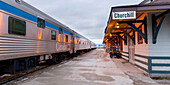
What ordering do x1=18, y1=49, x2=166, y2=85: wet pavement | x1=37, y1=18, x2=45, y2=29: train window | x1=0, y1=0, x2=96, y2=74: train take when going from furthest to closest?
x1=37, y1=18, x2=45, y2=29: train window, x1=18, y1=49, x2=166, y2=85: wet pavement, x1=0, y1=0, x2=96, y2=74: train

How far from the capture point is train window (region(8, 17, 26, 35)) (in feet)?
14.8

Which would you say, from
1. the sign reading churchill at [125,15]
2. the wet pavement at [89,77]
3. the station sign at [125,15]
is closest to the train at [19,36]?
the wet pavement at [89,77]

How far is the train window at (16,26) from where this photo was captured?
14.8 feet

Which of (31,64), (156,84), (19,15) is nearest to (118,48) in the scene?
(156,84)

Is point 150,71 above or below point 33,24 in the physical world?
below

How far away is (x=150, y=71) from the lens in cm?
550

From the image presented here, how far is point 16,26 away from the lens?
4.80 meters

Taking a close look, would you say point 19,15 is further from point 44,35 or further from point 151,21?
point 151,21

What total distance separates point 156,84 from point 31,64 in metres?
6.08

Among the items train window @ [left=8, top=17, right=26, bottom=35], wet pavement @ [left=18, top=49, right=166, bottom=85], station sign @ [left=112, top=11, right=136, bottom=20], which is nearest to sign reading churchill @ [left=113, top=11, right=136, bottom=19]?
station sign @ [left=112, top=11, right=136, bottom=20]

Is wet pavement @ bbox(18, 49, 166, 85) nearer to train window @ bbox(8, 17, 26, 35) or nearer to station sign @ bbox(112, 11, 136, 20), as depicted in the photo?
train window @ bbox(8, 17, 26, 35)

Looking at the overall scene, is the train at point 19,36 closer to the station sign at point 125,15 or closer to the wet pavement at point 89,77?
the wet pavement at point 89,77

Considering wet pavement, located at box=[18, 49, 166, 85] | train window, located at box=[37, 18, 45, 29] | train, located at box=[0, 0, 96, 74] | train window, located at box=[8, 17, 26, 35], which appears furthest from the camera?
train window, located at box=[37, 18, 45, 29]

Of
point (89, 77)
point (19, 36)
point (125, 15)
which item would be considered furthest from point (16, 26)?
point (125, 15)
